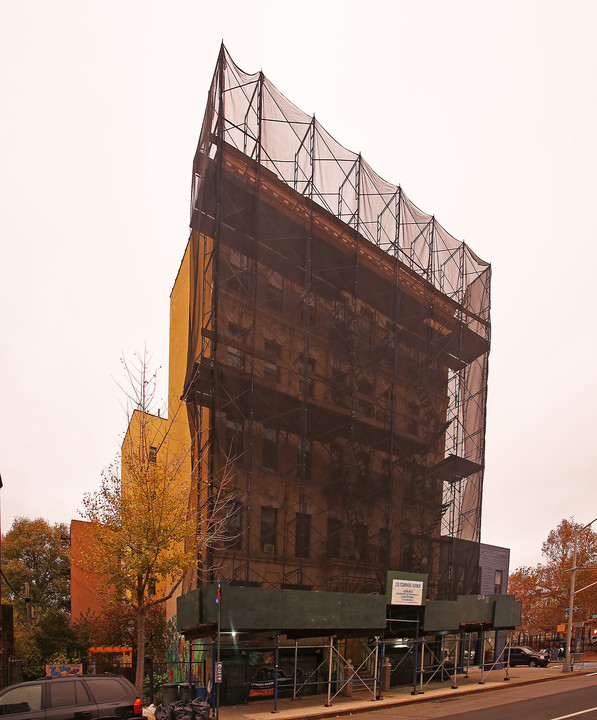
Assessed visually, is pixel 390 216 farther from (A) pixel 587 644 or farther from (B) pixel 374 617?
(A) pixel 587 644

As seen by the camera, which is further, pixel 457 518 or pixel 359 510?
pixel 457 518

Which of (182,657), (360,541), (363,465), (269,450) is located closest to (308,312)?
(269,450)

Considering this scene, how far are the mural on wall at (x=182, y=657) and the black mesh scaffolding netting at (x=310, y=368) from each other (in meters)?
3.22

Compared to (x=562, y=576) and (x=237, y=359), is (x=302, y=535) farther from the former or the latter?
(x=562, y=576)

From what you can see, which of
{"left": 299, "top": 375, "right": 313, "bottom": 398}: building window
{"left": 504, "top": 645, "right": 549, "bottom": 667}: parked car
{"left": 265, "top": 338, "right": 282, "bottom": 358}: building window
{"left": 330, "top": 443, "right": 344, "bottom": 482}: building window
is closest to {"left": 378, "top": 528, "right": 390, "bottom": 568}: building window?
{"left": 330, "top": 443, "right": 344, "bottom": 482}: building window

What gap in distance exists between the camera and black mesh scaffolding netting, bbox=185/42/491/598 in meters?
25.1

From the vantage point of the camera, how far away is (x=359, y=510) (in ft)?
95.3

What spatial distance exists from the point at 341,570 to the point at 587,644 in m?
53.2

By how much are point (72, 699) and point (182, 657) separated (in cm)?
1356

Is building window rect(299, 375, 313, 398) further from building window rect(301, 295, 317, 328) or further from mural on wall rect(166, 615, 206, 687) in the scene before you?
mural on wall rect(166, 615, 206, 687)

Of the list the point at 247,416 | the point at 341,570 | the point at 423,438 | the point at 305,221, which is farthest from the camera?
the point at 423,438

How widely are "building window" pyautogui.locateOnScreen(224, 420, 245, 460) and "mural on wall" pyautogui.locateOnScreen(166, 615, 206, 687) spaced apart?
22.9 feet

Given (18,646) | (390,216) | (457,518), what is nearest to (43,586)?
(18,646)

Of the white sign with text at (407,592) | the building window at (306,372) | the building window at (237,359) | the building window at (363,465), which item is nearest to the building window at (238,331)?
the building window at (237,359)
